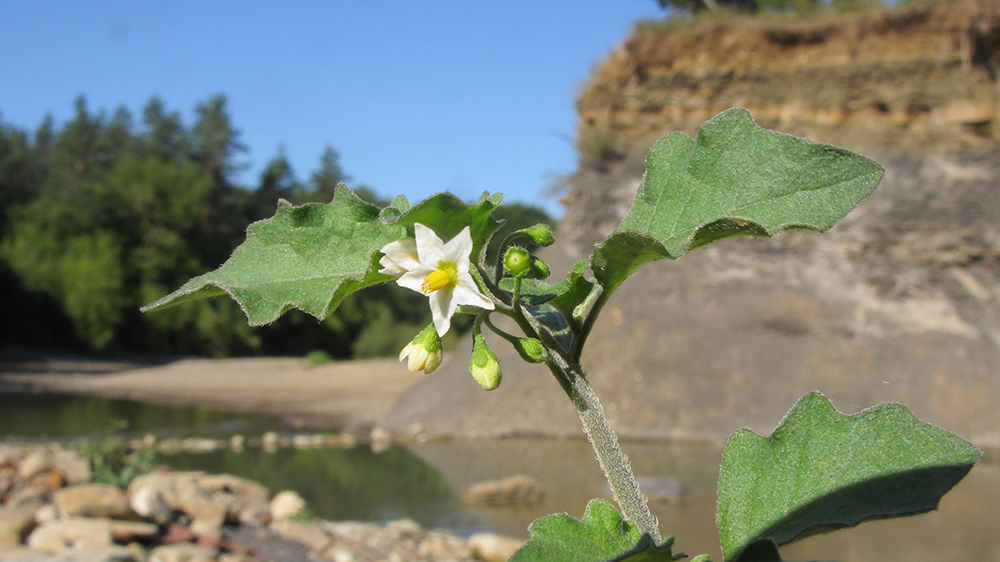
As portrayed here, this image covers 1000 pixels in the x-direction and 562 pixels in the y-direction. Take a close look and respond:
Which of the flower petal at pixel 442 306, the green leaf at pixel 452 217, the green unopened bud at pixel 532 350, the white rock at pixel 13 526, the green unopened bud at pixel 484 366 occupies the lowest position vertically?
the white rock at pixel 13 526

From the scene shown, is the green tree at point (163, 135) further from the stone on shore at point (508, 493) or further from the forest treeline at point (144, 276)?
the stone on shore at point (508, 493)

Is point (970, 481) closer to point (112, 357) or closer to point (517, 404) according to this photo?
point (517, 404)

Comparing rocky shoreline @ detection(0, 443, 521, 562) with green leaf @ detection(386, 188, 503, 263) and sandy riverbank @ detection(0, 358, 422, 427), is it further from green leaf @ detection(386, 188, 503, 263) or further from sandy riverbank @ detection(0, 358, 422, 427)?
sandy riverbank @ detection(0, 358, 422, 427)

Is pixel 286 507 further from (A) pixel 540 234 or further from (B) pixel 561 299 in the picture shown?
(B) pixel 561 299

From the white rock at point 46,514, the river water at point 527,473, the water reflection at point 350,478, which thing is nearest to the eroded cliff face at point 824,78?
the river water at point 527,473

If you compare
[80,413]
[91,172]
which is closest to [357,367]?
[80,413]
